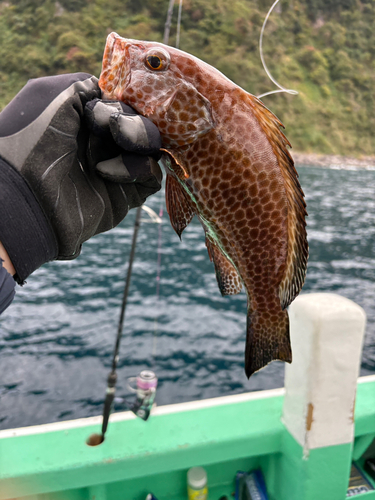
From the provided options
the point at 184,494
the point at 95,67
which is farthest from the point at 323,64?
the point at 184,494

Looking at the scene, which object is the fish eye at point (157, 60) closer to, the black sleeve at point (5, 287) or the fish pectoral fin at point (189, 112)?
the fish pectoral fin at point (189, 112)

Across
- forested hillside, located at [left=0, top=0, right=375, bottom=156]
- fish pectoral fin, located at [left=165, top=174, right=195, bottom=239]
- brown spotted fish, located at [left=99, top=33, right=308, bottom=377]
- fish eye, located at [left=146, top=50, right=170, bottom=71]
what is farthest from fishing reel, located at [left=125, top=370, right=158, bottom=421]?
forested hillside, located at [left=0, top=0, right=375, bottom=156]

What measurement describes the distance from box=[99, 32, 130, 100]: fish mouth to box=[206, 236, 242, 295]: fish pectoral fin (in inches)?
36.9

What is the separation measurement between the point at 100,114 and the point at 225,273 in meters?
1.11

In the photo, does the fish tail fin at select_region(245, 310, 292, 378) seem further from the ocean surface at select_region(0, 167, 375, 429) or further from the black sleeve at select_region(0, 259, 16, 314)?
the ocean surface at select_region(0, 167, 375, 429)

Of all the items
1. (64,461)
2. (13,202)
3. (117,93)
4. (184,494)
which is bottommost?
(184,494)

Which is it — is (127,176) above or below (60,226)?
above

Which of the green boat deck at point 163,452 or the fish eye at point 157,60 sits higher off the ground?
the fish eye at point 157,60

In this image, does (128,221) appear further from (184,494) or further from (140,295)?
(184,494)

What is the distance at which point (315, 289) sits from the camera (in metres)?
14.3

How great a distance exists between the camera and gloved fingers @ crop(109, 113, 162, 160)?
1609mm

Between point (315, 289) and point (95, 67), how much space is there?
38642mm

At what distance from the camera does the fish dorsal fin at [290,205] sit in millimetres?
1807

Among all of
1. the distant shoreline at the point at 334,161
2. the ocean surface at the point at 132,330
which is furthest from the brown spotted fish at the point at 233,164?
the distant shoreline at the point at 334,161
